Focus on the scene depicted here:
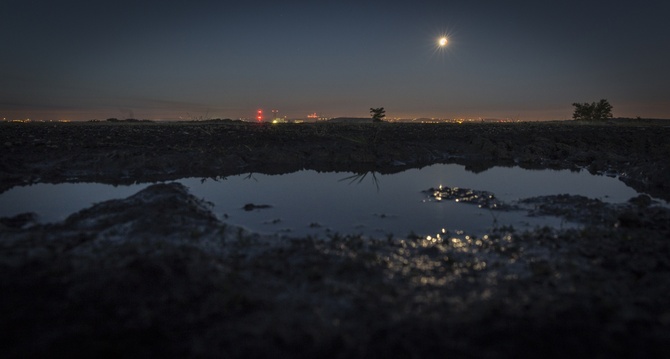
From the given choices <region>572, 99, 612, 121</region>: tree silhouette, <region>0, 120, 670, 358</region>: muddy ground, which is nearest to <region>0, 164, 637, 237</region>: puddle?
<region>0, 120, 670, 358</region>: muddy ground

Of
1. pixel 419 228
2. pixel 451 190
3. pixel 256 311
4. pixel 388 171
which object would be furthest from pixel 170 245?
pixel 388 171

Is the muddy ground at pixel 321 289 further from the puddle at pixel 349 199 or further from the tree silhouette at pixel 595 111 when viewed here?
the tree silhouette at pixel 595 111

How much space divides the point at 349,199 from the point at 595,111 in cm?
11680

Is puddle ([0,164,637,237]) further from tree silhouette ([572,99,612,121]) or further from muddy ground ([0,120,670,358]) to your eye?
tree silhouette ([572,99,612,121])

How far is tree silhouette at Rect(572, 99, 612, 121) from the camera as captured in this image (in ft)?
326

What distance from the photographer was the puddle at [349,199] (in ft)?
33.0

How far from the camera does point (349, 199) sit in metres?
13.1

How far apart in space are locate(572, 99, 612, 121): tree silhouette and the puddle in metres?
103

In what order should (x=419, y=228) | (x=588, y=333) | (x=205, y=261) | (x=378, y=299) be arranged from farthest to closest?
(x=419, y=228)
(x=205, y=261)
(x=378, y=299)
(x=588, y=333)

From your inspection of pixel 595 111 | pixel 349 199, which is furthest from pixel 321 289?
pixel 595 111

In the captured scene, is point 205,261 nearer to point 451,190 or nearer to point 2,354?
point 2,354

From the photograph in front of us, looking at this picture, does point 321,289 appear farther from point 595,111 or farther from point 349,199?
point 595,111

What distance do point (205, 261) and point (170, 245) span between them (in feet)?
4.06

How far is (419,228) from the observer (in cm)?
978
